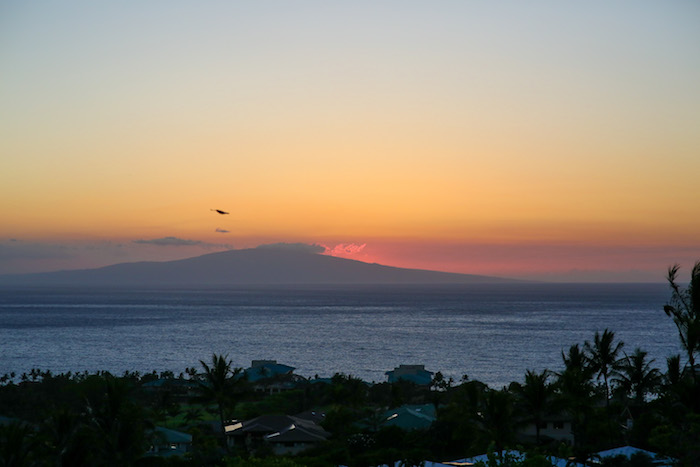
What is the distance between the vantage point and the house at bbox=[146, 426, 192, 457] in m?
36.4

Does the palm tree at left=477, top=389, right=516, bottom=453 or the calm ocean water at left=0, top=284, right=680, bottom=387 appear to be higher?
the palm tree at left=477, top=389, right=516, bottom=453

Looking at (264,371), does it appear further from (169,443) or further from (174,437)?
(169,443)

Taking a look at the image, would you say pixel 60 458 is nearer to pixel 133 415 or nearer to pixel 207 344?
pixel 133 415

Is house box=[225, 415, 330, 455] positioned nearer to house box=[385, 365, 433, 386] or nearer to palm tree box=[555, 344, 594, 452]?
palm tree box=[555, 344, 594, 452]

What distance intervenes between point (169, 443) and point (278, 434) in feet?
19.7

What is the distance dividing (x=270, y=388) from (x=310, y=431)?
99.0ft

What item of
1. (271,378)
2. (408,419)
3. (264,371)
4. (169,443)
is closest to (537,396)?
(408,419)

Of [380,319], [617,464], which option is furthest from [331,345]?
[617,464]

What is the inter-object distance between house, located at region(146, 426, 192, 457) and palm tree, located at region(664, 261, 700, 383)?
81.1 feet

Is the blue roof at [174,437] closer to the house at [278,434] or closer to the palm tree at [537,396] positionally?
the house at [278,434]

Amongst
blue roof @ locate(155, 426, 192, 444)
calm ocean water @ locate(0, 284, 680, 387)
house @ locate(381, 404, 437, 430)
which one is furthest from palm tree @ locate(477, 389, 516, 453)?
calm ocean water @ locate(0, 284, 680, 387)

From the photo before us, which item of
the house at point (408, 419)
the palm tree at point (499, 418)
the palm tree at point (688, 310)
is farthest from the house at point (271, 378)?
the palm tree at point (688, 310)

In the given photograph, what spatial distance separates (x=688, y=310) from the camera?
22.9m

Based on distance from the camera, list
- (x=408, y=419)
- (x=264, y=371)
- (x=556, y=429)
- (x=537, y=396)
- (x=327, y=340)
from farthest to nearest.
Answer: (x=327, y=340)
(x=264, y=371)
(x=408, y=419)
(x=556, y=429)
(x=537, y=396)
